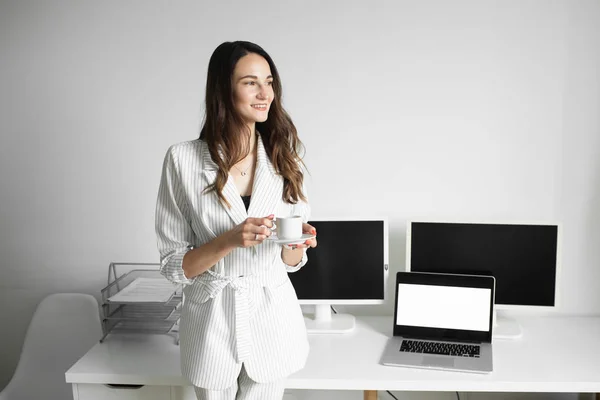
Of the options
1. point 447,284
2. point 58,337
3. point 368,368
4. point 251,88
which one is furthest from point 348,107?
point 58,337

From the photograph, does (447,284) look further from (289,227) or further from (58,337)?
(58,337)

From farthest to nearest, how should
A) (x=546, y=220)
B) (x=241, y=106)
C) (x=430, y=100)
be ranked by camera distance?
(x=430, y=100), (x=546, y=220), (x=241, y=106)

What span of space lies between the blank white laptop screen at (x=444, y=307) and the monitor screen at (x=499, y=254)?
0.30 feet

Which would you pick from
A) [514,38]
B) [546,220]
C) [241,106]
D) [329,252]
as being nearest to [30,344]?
[329,252]

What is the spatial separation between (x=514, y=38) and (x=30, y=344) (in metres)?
2.17

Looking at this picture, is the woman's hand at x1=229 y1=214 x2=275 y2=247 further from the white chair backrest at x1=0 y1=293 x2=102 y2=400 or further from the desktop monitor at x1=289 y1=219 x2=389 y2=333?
the white chair backrest at x1=0 y1=293 x2=102 y2=400

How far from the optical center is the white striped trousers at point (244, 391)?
159 centimetres

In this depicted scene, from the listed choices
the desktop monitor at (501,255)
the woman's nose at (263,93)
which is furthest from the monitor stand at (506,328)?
the woman's nose at (263,93)

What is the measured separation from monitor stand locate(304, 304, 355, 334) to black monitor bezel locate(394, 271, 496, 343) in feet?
0.64

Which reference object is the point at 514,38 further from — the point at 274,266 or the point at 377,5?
the point at 274,266

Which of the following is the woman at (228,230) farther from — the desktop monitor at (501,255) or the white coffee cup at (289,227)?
the desktop monitor at (501,255)

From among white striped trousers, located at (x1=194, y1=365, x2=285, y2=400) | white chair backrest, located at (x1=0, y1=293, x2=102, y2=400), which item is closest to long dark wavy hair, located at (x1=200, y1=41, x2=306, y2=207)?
white striped trousers, located at (x1=194, y1=365, x2=285, y2=400)

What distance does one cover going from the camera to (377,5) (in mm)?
2258

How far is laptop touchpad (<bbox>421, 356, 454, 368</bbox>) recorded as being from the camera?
189cm
